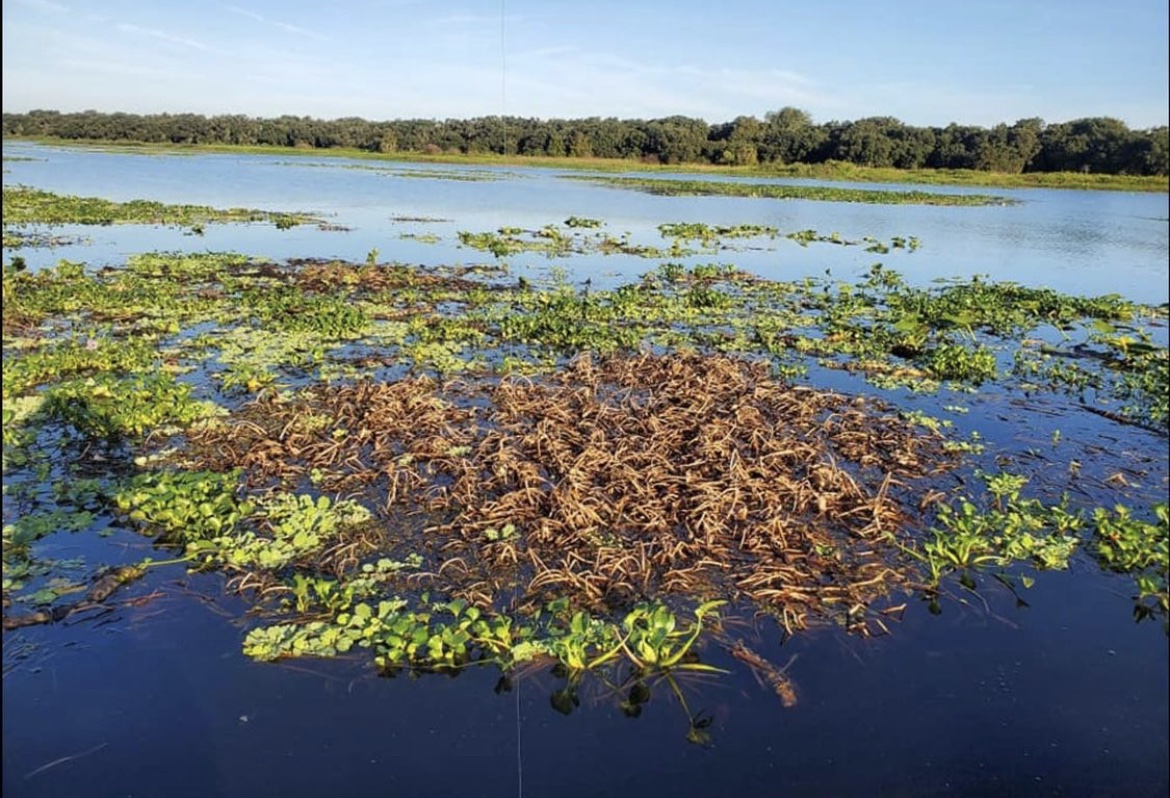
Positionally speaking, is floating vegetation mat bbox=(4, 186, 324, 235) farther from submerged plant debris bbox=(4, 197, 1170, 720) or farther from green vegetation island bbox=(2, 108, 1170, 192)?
green vegetation island bbox=(2, 108, 1170, 192)

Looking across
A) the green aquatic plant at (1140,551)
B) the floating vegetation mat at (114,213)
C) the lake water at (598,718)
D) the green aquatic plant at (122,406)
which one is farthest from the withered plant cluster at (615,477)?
the floating vegetation mat at (114,213)

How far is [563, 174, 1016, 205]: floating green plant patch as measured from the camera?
1987 inches

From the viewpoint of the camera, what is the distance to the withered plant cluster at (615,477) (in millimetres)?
6352

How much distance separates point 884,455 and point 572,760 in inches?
237

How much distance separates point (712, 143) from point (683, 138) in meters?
4.00

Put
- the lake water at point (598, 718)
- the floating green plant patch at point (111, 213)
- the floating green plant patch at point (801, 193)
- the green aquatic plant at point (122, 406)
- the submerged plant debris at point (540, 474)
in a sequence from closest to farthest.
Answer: the lake water at point (598, 718) → the submerged plant debris at point (540, 474) → the green aquatic plant at point (122, 406) → the floating green plant patch at point (111, 213) → the floating green plant patch at point (801, 193)

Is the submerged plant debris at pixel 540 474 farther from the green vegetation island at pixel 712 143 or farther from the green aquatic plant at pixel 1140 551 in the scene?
the green vegetation island at pixel 712 143

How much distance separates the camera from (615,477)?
26.1 feet

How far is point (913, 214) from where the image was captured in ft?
138

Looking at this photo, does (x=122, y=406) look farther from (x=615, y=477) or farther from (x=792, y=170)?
(x=792, y=170)

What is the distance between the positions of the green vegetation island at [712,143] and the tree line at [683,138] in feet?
0.50

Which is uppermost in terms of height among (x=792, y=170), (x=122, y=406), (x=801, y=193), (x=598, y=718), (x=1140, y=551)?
(x=792, y=170)

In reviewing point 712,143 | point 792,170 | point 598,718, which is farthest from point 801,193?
point 598,718

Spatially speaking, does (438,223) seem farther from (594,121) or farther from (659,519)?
(594,121)
